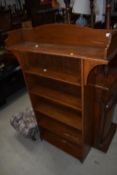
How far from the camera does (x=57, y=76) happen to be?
119 cm

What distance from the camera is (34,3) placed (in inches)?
109

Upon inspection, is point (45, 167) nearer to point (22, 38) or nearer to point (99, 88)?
point (99, 88)

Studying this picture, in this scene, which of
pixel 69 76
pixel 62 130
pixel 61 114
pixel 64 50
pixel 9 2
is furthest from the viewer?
pixel 9 2

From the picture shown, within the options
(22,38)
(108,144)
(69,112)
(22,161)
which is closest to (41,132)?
(22,161)

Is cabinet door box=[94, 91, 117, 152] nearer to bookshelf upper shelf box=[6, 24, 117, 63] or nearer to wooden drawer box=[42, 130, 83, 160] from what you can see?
wooden drawer box=[42, 130, 83, 160]

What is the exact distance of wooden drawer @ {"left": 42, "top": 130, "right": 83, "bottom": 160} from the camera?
61.2 inches

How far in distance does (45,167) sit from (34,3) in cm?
268

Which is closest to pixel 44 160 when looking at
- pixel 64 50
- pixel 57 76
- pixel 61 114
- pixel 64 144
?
pixel 64 144

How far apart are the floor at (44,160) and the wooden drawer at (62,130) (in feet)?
0.91

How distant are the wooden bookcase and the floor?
3.5 inches

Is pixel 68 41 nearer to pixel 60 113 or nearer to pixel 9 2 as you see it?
pixel 60 113

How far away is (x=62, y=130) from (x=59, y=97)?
44cm

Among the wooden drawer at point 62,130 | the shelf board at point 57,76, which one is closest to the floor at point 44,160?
the wooden drawer at point 62,130

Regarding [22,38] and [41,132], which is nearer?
[22,38]
